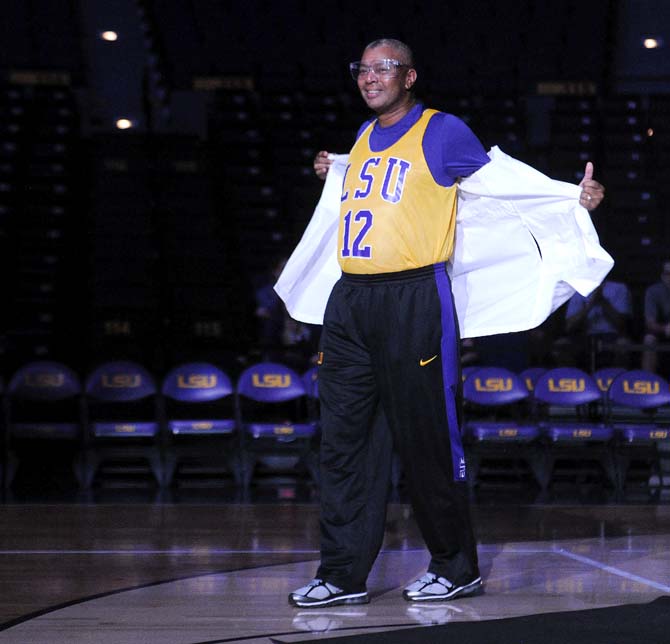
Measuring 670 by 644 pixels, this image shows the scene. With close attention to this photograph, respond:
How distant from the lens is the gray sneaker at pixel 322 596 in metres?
3.76

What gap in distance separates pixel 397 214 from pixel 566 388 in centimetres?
460

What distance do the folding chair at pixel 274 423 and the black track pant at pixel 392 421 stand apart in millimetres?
3937

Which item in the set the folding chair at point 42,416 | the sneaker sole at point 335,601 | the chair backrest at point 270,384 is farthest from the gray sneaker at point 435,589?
the chair backrest at point 270,384

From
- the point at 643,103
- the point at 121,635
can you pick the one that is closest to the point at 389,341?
the point at 121,635

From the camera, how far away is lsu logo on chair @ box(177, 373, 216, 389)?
8.29 metres

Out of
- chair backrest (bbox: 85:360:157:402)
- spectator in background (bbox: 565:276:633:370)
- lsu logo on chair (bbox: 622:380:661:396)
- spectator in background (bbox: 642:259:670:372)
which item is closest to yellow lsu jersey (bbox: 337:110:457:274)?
chair backrest (bbox: 85:360:157:402)

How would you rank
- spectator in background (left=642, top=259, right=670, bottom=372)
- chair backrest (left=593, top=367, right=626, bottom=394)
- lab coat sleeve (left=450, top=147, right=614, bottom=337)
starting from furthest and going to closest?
spectator in background (left=642, top=259, right=670, bottom=372), chair backrest (left=593, top=367, right=626, bottom=394), lab coat sleeve (left=450, top=147, right=614, bottom=337)

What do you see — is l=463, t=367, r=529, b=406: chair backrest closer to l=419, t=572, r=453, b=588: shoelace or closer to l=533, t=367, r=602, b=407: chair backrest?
l=533, t=367, r=602, b=407: chair backrest

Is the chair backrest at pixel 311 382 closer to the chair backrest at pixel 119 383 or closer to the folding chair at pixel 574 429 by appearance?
the chair backrest at pixel 119 383

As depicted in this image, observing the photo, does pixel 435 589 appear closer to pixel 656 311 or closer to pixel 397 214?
pixel 397 214

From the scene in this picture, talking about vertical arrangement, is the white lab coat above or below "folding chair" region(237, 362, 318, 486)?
above

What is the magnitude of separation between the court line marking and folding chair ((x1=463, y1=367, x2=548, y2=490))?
2857 mm

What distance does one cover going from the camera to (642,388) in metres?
8.20

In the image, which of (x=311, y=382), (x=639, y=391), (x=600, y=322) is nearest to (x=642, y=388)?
(x=639, y=391)
